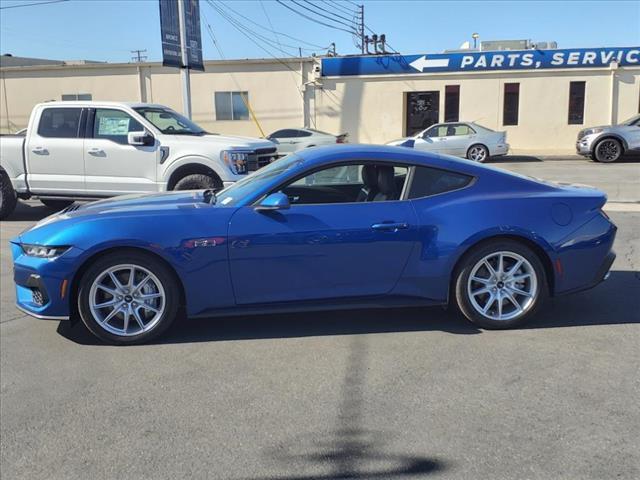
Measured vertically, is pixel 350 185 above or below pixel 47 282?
above

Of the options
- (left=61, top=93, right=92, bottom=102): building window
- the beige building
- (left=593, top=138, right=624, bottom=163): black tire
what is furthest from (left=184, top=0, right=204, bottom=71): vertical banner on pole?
(left=593, top=138, right=624, bottom=163): black tire

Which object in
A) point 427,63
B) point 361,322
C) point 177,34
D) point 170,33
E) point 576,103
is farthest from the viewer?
point 427,63

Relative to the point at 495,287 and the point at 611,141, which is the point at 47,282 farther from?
the point at 611,141

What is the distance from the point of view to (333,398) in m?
3.72

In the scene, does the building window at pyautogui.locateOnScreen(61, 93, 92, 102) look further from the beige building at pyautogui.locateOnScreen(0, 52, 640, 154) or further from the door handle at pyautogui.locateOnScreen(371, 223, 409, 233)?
the door handle at pyautogui.locateOnScreen(371, 223, 409, 233)

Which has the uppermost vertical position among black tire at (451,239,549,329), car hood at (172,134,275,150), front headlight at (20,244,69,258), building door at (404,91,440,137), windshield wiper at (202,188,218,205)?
building door at (404,91,440,137)

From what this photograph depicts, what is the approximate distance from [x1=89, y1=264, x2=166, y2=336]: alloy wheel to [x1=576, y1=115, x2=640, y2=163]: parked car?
18610 mm

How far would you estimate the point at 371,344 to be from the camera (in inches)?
179

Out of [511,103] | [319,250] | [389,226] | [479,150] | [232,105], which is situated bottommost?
[319,250]

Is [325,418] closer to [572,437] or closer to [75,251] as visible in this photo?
[572,437]

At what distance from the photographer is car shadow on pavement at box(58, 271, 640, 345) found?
4824 mm

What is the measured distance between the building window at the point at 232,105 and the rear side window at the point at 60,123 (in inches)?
699

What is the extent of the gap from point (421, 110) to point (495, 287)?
23175 millimetres

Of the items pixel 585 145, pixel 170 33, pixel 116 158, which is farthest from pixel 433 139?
pixel 116 158
